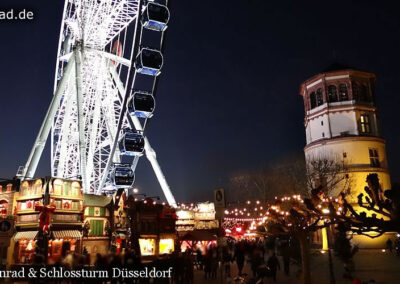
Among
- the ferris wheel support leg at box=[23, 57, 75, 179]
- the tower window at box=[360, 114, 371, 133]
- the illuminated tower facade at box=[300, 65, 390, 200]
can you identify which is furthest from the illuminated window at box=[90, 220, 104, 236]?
the tower window at box=[360, 114, 371, 133]

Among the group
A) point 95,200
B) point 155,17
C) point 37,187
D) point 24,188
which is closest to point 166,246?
point 95,200

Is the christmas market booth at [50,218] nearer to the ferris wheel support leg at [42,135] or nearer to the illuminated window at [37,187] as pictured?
the illuminated window at [37,187]

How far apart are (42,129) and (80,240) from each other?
12777 mm

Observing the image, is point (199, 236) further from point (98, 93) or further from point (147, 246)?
point (98, 93)

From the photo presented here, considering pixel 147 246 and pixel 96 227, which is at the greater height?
pixel 96 227

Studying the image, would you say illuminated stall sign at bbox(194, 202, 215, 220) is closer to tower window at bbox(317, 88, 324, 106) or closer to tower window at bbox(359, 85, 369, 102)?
tower window at bbox(317, 88, 324, 106)

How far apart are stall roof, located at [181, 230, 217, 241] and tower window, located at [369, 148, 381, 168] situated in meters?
26.7

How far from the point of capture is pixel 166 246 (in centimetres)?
2886

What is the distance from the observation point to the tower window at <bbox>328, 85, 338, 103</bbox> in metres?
46.7

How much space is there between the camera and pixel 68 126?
3400cm

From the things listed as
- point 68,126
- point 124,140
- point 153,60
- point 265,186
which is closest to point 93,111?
point 68,126

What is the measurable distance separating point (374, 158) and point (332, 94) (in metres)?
9.22

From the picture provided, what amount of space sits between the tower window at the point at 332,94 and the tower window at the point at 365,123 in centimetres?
383

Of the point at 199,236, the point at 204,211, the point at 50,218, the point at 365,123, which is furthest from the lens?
the point at 365,123
